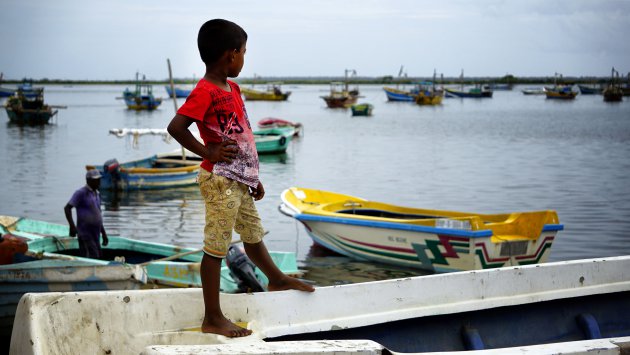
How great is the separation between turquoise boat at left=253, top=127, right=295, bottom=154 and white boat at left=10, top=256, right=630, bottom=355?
24350mm

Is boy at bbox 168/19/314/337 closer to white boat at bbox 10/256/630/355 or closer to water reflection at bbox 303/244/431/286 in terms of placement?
white boat at bbox 10/256/630/355

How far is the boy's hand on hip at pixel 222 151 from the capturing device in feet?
12.8

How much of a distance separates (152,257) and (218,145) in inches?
251

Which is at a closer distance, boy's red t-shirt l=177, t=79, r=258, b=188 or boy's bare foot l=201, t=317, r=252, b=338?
boy's red t-shirt l=177, t=79, r=258, b=188

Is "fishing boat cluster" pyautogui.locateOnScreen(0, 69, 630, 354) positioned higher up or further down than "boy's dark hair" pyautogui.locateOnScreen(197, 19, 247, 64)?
further down

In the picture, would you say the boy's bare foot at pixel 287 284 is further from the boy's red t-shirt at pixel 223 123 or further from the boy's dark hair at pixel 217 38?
the boy's dark hair at pixel 217 38

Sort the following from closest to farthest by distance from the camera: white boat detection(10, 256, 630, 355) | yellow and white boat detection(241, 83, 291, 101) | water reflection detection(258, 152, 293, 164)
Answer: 1. white boat detection(10, 256, 630, 355)
2. water reflection detection(258, 152, 293, 164)
3. yellow and white boat detection(241, 83, 291, 101)

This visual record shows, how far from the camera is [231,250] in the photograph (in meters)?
9.20

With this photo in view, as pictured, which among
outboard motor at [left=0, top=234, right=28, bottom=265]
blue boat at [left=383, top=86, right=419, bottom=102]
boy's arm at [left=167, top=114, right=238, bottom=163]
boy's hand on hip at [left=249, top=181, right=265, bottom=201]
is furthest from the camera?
blue boat at [left=383, top=86, right=419, bottom=102]

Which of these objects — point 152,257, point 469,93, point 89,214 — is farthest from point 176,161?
point 469,93

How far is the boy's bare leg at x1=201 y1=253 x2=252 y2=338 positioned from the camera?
157 inches

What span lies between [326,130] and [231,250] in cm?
4075

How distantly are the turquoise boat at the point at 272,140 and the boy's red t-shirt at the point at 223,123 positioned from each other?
25142mm

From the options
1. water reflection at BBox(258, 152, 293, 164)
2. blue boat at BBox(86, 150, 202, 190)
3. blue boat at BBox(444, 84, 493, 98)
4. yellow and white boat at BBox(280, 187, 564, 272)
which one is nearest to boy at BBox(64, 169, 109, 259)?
yellow and white boat at BBox(280, 187, 564, 272)
